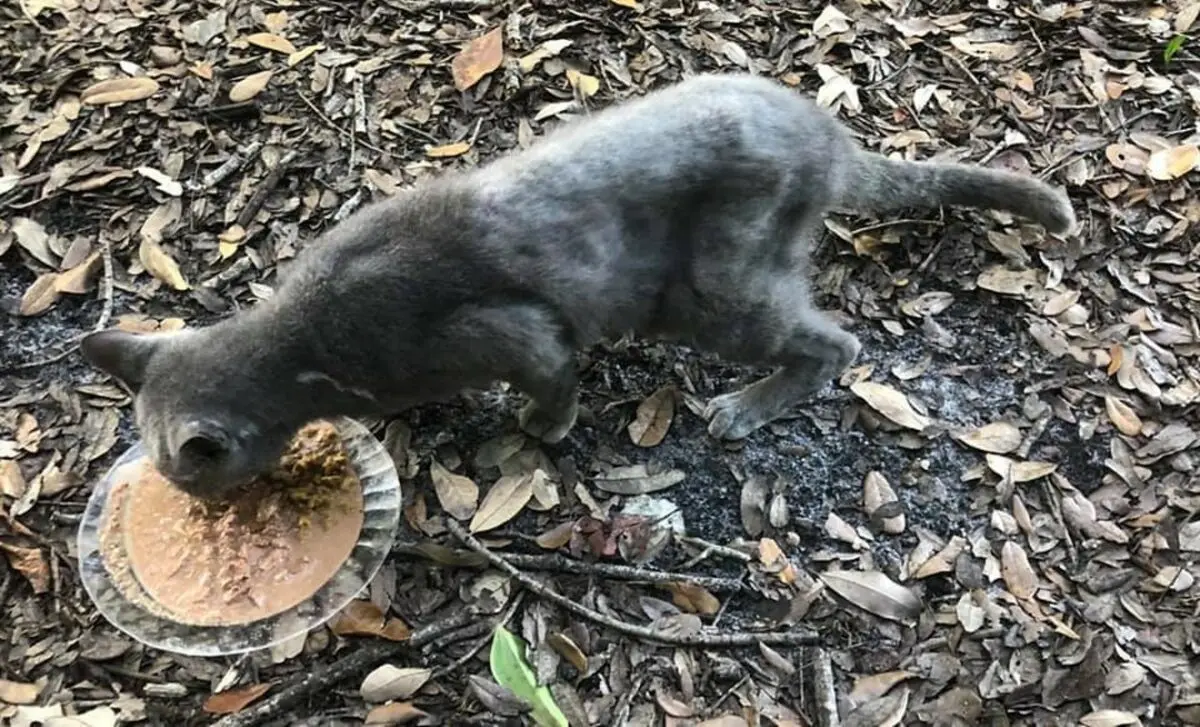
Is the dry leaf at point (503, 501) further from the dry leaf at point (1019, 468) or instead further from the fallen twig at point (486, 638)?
the dry leaf at point (1019, 468)

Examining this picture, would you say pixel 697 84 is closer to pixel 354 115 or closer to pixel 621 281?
pixel 621 281

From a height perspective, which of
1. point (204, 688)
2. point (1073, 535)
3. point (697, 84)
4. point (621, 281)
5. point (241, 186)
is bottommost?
point (204, 688)

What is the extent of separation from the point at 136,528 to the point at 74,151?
1.88 metres

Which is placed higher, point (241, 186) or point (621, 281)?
point (621, 281)

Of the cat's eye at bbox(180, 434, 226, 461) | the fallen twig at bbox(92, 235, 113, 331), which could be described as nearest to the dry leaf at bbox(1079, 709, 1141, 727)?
the cat's eye at bbox(180, 434, 226, 461)

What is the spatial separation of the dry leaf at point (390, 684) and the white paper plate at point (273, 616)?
0.23 m

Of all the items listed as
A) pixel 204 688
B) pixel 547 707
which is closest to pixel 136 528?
pixel 204 688

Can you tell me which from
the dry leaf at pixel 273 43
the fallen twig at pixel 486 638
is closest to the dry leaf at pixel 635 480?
the fallen twig at pixel 486 638

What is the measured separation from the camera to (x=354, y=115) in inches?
193

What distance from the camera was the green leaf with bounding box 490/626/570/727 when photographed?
347cm

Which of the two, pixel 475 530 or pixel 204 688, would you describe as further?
pixel 475 530

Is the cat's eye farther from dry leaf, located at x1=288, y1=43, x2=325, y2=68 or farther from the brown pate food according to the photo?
dry leaf, located at x1=288, y1=43, x2=325, y2=68

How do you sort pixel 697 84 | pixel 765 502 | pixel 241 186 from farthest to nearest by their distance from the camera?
pixel 241 186
pixel 765 502
pixel 697 84

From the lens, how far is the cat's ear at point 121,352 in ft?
11.4
